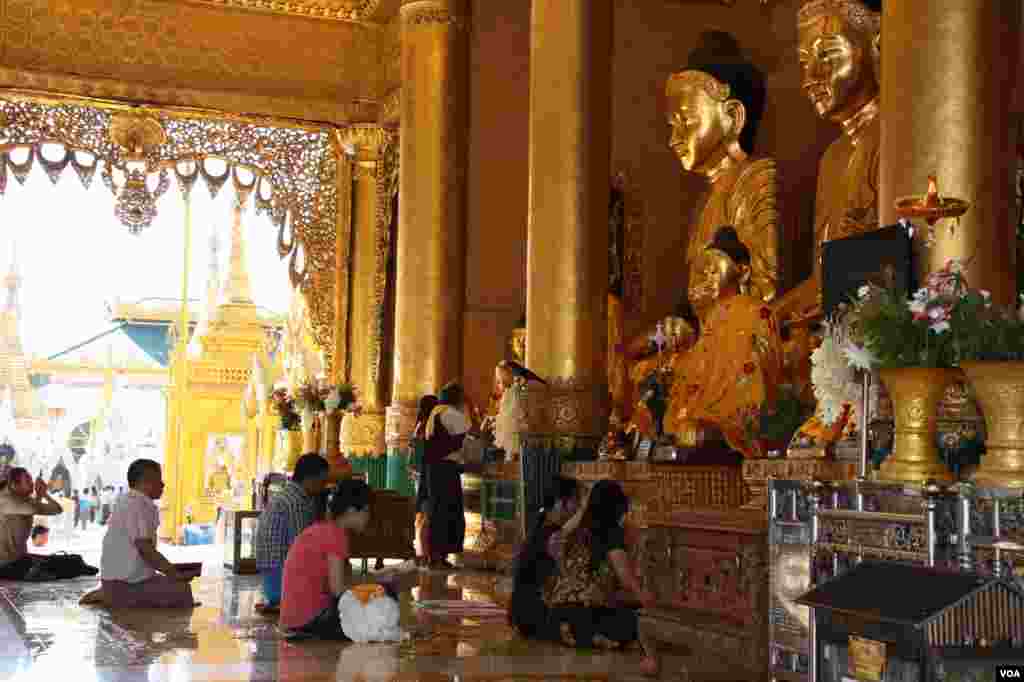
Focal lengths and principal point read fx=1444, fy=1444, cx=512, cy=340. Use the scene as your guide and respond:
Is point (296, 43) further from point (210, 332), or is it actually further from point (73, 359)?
point (73, 359)

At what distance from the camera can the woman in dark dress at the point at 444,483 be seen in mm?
8461

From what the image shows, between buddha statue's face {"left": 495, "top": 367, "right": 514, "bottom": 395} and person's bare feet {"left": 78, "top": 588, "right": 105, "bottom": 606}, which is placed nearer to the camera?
person's bare feet {"left": 78, "top": 588, "right": 105, "bottom": 606}

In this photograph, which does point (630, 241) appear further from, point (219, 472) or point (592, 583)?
point (219, 472)

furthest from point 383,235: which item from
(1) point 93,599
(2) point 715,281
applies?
(1) point 93,599

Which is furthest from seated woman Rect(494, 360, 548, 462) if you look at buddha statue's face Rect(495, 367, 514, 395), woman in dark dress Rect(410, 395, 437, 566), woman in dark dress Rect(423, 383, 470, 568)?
woman in dark dress Rect(410, 395, 437, 566)

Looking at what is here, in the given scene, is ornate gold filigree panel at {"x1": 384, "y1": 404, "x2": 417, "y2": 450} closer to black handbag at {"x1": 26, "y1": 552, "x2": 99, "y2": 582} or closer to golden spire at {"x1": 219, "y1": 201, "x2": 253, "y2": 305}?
black handbag at {"x1": 26, "y1": 552, "x2": 99, "y2": 582}

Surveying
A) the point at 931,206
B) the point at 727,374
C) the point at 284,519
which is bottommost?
the point at 284,519

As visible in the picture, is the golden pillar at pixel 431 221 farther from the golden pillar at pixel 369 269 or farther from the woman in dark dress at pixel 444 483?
the woman in dark dress at pixel 444 483

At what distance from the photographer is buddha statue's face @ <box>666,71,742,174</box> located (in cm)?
964

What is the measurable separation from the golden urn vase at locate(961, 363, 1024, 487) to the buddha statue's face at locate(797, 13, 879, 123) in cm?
449

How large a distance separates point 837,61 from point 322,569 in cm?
423

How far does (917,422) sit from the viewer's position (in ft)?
12.4

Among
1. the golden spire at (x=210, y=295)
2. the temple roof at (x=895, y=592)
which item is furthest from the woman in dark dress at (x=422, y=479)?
the golden spire at (x=210, y=295)

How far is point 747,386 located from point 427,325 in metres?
4.00
